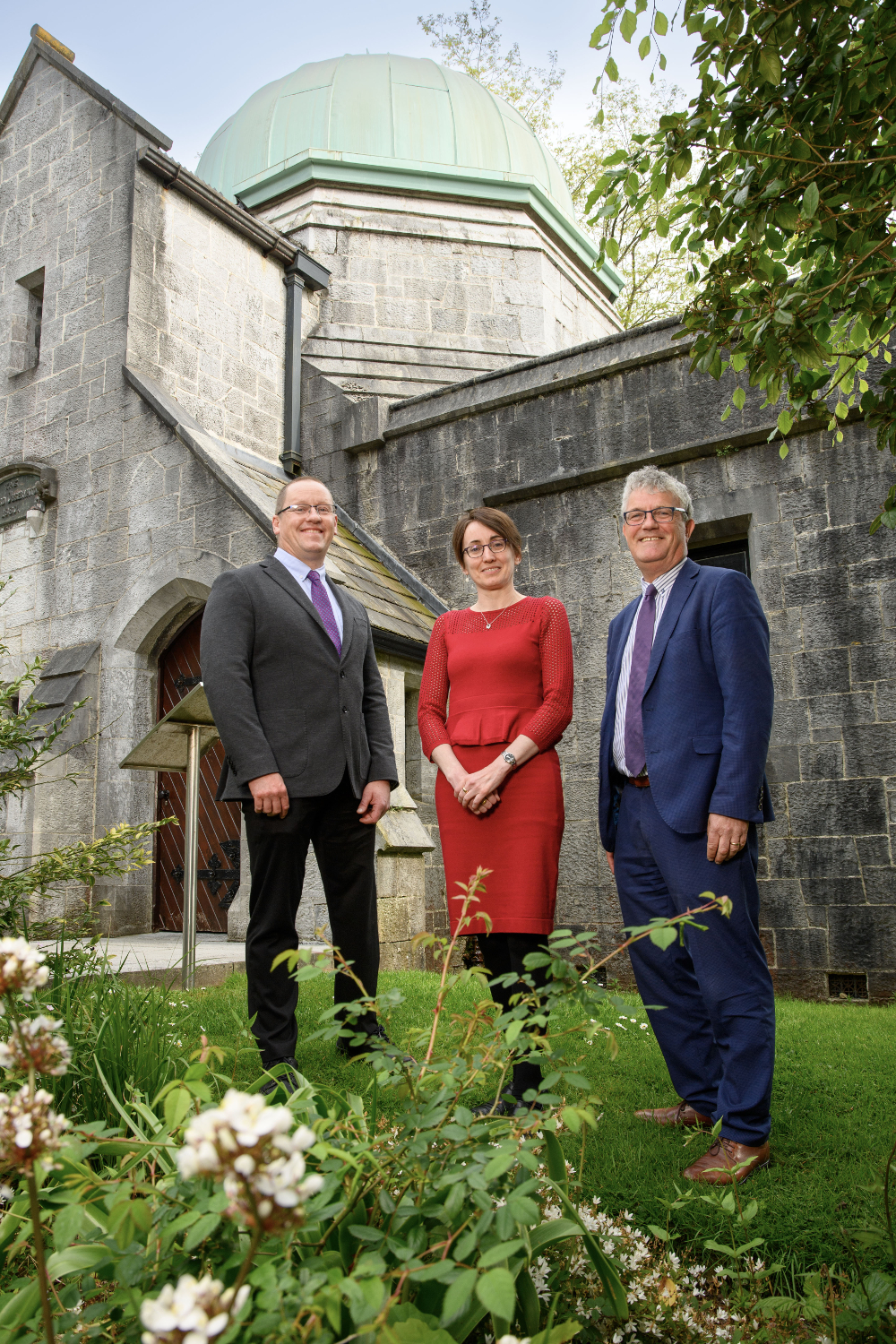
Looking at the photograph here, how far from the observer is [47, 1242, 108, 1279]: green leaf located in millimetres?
1198

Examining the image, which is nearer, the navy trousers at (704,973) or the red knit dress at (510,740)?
the navy trousers at (704,973)

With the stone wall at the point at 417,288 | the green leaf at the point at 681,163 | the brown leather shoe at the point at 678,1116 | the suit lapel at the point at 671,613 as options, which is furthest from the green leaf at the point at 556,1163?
the stone wall at the point at 417,288

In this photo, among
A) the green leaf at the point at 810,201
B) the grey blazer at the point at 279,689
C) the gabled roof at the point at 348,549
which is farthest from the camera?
the gabled roof at the point at 348,549

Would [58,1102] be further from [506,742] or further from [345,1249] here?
[506,742]

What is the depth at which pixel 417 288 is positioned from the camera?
37.5ft

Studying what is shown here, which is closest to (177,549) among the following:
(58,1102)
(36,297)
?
(36,297)

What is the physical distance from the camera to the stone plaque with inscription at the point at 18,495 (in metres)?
8.68

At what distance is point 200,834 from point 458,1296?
7176 mm

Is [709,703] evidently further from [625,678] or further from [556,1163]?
[556,1163]

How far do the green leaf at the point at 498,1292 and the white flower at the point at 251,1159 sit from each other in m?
0.28

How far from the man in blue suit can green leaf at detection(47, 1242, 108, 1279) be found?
163 cm

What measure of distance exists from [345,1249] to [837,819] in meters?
A: 5.53

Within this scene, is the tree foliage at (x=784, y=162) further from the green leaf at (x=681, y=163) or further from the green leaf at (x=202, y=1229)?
the green leaf at (x=202, y=1229)

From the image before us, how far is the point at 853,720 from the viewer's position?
20.2 ft
